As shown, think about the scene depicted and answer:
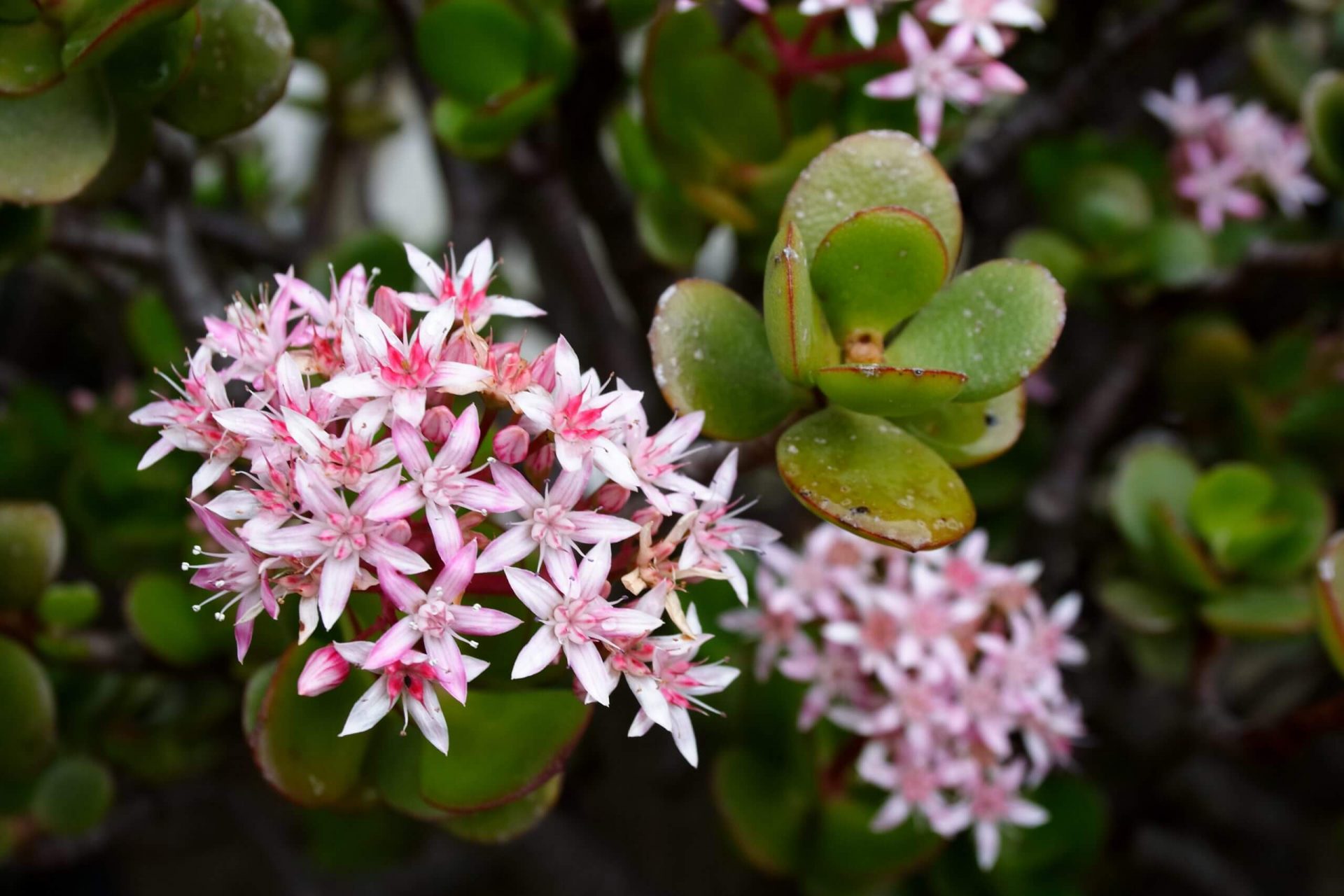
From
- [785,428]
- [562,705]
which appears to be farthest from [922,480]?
[562,705]

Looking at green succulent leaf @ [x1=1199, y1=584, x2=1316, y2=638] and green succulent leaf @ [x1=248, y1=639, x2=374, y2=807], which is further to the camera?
green succulent leaf @ [x1=1199, y1=584, x2=1316, y2=638]

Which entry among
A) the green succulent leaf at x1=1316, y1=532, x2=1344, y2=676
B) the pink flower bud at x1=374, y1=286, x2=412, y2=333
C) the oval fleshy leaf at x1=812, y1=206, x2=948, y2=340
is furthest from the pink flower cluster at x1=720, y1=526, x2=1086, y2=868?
the pink flower bud at x1=374, y1=286, x2=412, y2=333

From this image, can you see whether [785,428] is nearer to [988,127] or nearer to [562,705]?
[562,705]

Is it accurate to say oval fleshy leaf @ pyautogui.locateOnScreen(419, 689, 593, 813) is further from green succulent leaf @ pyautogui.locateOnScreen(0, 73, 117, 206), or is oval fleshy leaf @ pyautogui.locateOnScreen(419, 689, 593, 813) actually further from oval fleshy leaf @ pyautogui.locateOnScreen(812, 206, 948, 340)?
green succulent leaf @ pyautogui.locateOnScreen(0, 73, 117, 206)

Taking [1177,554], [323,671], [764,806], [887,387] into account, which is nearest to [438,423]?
[323,671]

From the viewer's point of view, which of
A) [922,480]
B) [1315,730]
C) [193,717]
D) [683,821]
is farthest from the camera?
[683,821]

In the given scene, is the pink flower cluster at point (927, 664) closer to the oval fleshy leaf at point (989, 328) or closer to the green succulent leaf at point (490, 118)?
the oval fleshy leaf at point (989, 328)
